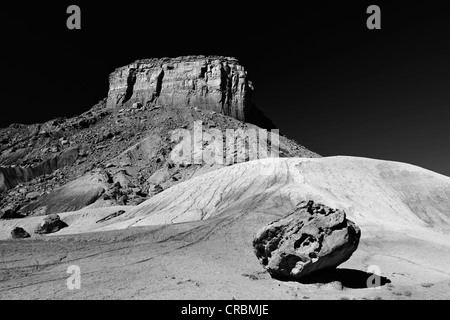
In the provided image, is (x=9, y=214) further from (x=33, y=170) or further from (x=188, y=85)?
(x=188, y=85)

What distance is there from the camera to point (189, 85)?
4058 inches

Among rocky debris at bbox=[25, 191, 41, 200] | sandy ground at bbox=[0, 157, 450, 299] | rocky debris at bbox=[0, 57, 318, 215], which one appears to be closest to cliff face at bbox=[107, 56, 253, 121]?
rocky debris at bbox=[0, 57, 318, 215]

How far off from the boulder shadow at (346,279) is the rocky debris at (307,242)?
0.28 metres

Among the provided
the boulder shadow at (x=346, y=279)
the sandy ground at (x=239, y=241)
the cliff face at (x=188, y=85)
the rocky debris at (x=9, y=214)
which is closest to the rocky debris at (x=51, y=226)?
the sandy ground at (x=239, y=241)

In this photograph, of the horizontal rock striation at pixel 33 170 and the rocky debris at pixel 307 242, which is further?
the horizontal rock striation at pixel 33 170

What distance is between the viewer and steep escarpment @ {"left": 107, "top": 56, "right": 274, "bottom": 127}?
101125mm

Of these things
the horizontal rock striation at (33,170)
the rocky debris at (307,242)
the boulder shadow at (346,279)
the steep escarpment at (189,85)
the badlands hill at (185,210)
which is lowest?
the horizontal rock striation at (33,170)

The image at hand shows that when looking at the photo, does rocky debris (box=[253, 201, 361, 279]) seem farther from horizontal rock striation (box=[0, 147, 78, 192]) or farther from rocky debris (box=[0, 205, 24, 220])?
horizontal rock striation (box=[0, 147, 78, 192])

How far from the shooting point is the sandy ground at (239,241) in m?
13.4

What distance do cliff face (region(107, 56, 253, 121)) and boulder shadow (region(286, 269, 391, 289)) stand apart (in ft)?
284

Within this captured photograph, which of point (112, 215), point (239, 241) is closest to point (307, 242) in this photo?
point (239, 241)

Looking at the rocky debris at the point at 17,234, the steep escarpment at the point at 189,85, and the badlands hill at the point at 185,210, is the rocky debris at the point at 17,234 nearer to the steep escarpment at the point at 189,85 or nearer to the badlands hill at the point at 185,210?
the badlands hill at the point at 185,210

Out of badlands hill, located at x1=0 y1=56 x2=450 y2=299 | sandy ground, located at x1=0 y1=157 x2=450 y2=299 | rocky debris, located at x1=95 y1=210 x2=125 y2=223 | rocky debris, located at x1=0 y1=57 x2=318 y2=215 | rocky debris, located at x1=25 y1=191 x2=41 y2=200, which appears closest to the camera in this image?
sandy ground, located at x1=0 y1=157 x2=450 y2=299
